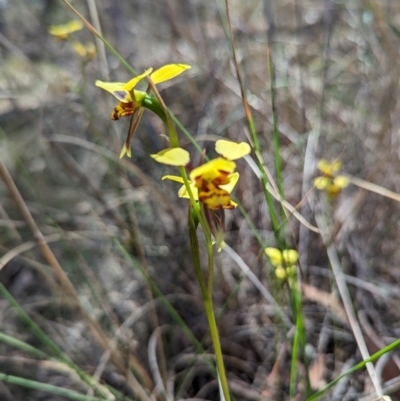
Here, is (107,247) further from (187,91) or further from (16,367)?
(187,91)

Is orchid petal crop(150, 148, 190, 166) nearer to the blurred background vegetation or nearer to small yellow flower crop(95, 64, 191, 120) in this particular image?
small yellow flower crop(95, 64, 191, 120)

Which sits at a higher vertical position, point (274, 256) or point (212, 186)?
point (212, 186)

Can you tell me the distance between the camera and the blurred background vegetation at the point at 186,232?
934 mm

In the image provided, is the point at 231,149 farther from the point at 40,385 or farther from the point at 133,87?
the point at 40,385

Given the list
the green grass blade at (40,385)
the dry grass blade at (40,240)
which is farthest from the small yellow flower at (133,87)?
the green grass blade at (40,385)

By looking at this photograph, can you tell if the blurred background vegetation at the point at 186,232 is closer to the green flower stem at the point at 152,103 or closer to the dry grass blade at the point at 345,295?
the dry grass blade at the point at 345,295

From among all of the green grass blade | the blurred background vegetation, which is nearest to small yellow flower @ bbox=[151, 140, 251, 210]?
the blurred background vegetation

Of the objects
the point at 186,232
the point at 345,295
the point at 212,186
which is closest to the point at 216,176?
the point at 212,186

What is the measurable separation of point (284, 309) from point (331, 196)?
28cm

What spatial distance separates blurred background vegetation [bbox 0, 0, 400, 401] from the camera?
93 cm

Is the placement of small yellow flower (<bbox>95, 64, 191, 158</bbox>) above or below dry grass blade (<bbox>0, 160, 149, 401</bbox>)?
above

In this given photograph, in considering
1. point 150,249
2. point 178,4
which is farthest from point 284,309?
point 178,4

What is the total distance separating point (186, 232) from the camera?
1.18m

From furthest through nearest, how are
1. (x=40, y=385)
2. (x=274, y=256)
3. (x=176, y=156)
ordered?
(x=274, y=256)
(x=40, y=385)
(x=176, y=156)
